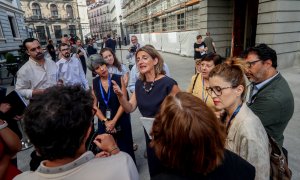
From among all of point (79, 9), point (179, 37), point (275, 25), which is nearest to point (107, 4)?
point (79, 9)

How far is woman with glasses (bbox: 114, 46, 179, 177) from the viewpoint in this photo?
2326 mm

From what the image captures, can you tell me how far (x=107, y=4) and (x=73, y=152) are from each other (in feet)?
279

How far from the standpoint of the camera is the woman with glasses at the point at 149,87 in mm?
2326

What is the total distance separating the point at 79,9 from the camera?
5684 cm

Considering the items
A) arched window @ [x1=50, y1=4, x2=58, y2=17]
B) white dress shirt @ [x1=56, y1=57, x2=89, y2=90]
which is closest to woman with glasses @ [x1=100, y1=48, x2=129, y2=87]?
white dress shirt @ [x1=56, y1=57, x2=89, y2=90]

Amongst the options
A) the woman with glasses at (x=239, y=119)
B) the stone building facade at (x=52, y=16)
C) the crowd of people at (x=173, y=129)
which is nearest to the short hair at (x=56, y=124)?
the crowd of people at (x=173, y=129)

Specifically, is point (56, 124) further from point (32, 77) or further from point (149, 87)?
point (32, 77)

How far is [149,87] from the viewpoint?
2.42 meters

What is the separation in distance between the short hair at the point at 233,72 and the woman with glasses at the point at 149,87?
2.33 ft

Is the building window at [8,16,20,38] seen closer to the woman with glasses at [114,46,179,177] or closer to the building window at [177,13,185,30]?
the building window at [177,13,185,30]

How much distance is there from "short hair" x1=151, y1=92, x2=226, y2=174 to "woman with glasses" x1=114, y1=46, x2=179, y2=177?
1.26 meters

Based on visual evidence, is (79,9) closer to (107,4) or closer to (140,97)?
(107,4)

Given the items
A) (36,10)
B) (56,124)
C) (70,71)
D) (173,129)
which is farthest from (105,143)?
(36,10)

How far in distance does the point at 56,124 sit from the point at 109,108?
188 cm
